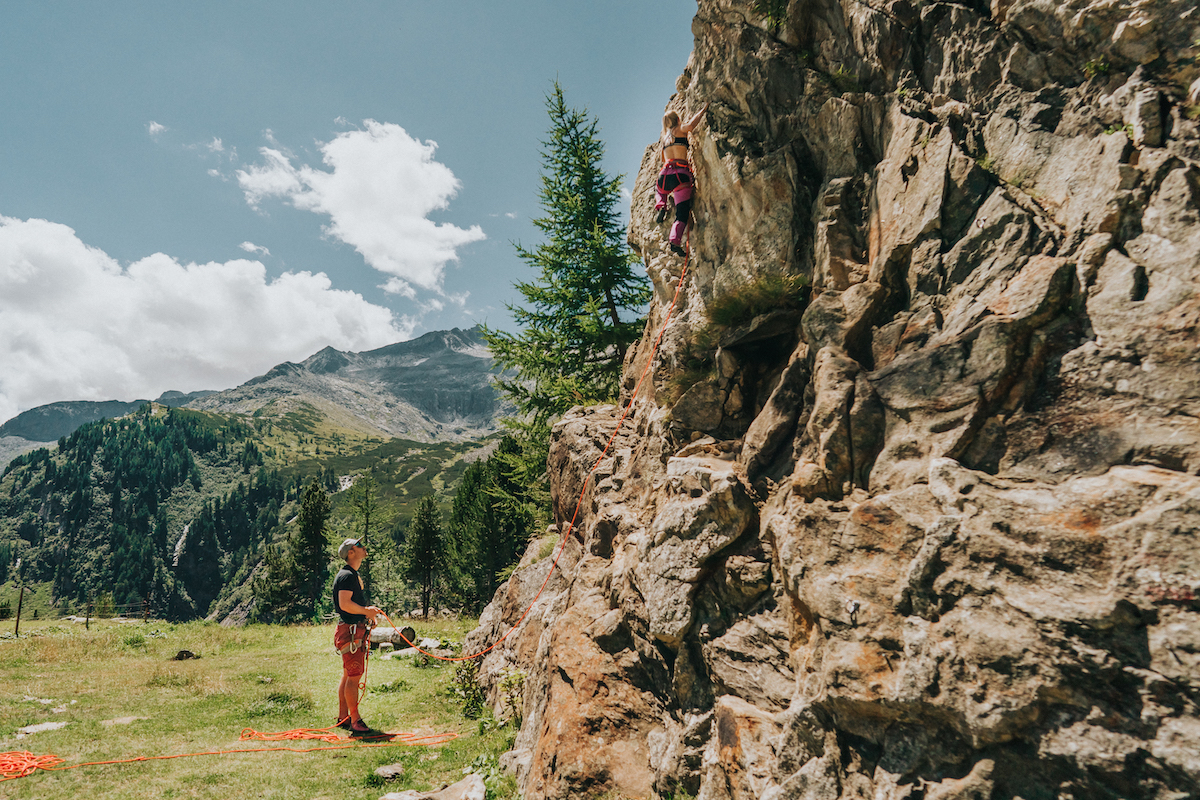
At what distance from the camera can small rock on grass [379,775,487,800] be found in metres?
7.64

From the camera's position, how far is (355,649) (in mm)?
10734

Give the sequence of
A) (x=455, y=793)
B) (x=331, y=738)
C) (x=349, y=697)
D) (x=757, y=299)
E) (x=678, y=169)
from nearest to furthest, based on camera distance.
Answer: (x=455, y=793)
(x=757, y=299)
(x=331, y=738)
(x=678, y=169)
(x=349, y=697)

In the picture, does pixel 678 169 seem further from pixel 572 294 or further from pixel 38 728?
pixel 38 728

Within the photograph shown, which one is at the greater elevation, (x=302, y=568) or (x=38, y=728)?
(x=38, y=728)

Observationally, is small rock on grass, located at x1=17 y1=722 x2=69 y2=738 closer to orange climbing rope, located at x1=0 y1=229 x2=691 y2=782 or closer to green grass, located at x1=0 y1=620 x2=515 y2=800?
green grass, located at x1=0 y1=620 x2=515 y2=800

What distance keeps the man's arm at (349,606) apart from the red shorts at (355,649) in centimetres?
36

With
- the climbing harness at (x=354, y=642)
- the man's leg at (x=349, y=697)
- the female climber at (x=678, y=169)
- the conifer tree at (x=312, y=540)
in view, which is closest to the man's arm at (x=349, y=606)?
the climbing harness at (x=354, y=642)

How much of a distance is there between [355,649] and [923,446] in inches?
423

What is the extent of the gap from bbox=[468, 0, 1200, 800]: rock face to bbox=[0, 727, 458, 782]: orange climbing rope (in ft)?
9.56

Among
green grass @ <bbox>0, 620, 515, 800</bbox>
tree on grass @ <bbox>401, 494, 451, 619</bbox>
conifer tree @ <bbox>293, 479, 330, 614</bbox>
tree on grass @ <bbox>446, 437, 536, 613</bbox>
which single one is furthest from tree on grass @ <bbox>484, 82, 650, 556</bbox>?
conifer tree @ <bbox>293, 479, 330, 614</bbox>

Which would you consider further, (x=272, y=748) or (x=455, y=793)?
(x=272, y=748)

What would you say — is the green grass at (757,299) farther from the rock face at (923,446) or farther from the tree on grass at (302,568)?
the tree on grass at (302,568)

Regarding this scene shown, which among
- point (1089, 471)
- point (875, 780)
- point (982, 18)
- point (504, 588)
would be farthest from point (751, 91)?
point (504, 588)

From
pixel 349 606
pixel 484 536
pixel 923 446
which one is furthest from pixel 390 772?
pixel 484 536
